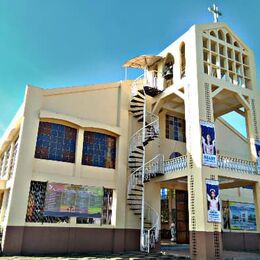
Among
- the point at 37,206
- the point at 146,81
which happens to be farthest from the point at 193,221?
the point at 146,81

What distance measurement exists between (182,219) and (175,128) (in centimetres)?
485

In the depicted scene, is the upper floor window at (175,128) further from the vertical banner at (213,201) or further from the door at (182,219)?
the vertical banner at (213,201)

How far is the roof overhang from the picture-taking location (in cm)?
1504

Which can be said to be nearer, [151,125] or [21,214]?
[21,214]

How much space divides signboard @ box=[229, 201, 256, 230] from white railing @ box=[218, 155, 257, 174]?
4337 millimetres

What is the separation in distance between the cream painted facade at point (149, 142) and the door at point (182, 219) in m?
1.43

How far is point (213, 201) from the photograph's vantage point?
10.7m

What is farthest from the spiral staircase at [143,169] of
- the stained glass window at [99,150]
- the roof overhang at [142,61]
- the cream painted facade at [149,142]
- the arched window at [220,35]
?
the arched window at [220,35]

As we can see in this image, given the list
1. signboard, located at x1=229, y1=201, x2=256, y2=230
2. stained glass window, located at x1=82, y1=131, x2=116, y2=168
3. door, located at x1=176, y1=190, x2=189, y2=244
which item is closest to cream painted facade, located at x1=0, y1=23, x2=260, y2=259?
stained glass window, located at x1=82, y1=131, x2=116, y2=168

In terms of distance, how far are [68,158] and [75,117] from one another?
5.92 feet

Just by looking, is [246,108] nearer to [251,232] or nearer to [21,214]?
[251,232]

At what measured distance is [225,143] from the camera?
17.1 metres

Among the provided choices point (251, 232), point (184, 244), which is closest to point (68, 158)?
point (184, 244)

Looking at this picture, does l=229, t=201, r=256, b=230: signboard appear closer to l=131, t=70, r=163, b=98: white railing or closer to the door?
the door
